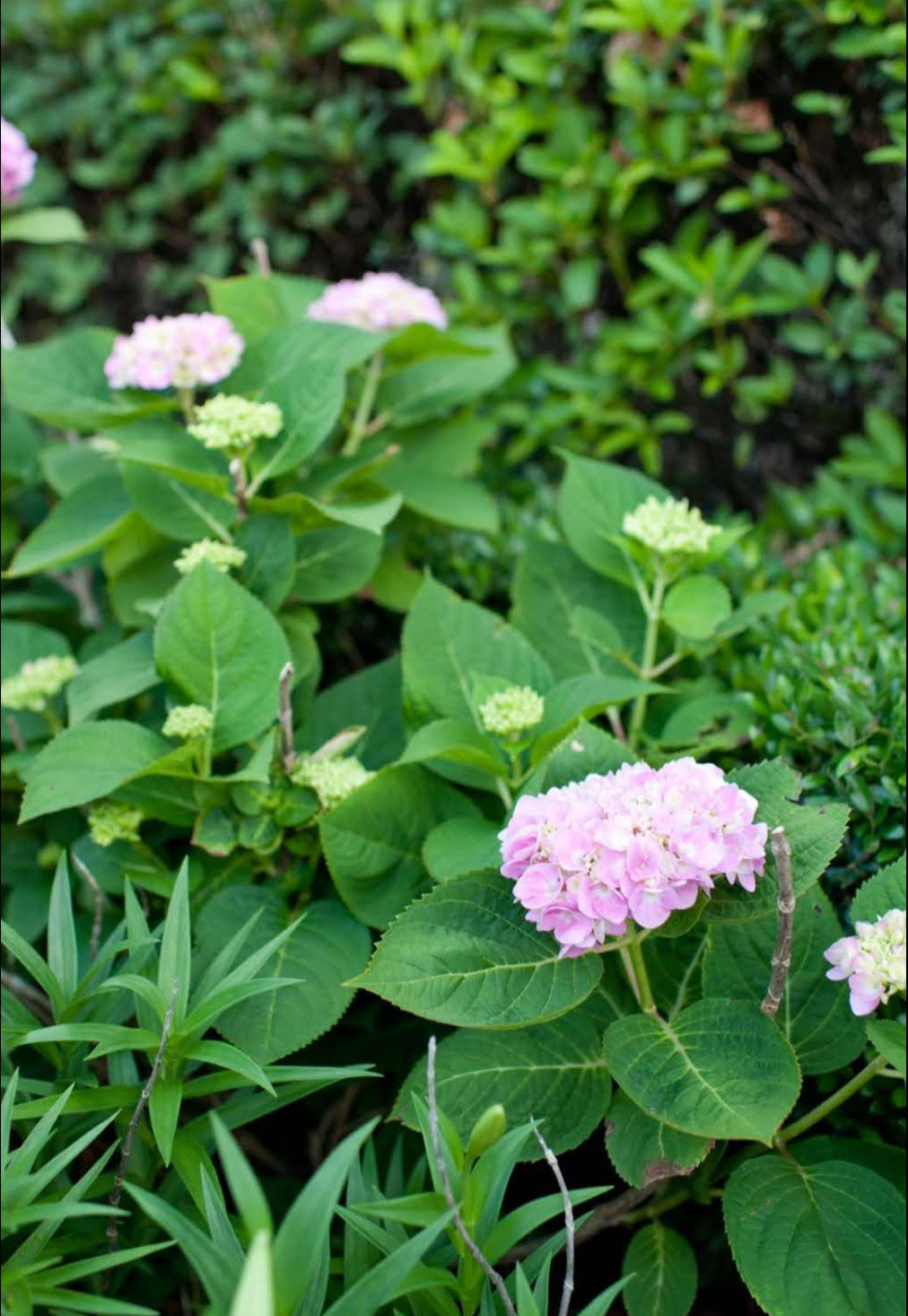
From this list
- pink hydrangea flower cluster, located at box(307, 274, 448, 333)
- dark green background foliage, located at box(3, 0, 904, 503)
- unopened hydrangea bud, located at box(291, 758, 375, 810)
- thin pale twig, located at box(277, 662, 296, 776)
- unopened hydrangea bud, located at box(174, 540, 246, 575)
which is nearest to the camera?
thin pale twig, located at box(277, 662, 296, 776)

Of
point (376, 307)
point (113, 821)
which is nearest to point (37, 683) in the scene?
point (113, 821)

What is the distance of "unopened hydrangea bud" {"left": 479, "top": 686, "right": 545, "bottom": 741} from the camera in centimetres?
164

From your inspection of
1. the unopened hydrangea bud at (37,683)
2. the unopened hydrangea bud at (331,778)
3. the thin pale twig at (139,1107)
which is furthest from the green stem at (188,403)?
the thin pale twig at (139,1107)

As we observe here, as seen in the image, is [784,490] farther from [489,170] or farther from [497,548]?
[489,170]

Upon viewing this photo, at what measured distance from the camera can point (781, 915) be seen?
51.1 inches

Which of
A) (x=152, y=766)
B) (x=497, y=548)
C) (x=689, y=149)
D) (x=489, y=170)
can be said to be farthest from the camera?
(x=489, y=170)

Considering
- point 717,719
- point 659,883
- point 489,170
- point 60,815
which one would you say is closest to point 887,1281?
point 659,883

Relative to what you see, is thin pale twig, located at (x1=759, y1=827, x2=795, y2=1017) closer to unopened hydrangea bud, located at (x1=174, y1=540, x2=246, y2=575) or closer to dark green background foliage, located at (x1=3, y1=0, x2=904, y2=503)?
unopened hydrangea bud, located at (x1=174, y1=540, x2=246, y2=575)

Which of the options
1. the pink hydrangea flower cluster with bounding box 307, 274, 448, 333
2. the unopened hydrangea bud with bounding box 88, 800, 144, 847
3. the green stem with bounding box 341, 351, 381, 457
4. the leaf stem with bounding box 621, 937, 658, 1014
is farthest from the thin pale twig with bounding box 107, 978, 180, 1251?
the pink hydrangea flower cluster with bounding box 307, 274, 448, 333

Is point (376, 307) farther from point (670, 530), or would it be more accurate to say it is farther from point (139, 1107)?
point (139, 1107)

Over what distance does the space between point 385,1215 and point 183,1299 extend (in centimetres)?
72

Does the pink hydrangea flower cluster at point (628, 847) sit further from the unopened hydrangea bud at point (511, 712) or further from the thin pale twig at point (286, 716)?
the thin pale twig at point (286, 716)

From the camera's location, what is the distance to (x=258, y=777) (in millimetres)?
1645

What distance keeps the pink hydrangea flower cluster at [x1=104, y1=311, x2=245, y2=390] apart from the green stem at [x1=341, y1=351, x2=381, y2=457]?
0.29 m
